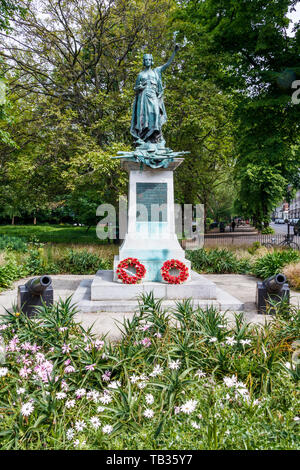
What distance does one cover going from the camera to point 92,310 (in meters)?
6.46

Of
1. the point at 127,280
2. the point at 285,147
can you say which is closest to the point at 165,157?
the point at 127,280

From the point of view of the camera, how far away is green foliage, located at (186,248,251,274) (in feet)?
39.6

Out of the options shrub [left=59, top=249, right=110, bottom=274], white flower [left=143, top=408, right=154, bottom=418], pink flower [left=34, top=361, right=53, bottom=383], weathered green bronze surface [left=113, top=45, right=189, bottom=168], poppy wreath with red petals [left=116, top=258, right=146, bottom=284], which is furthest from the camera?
shrub [left=59, top=249, right=110, bottom=274]

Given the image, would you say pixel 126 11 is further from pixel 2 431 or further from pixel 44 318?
pixel 2 431

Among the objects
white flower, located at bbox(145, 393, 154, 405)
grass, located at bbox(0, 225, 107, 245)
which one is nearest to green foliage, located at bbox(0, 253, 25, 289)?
grass, located at bbox(0, 225, 107, 245)

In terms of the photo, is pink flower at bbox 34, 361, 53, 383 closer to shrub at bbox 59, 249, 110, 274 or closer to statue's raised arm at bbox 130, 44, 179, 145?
statue's raised arm at bbox 130, 44, 179, 145

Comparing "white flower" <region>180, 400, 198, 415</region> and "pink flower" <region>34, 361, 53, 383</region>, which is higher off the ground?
"pink flower" <region>34, 361, 53, 383</region>

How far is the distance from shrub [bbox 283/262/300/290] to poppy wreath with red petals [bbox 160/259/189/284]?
12.4ft

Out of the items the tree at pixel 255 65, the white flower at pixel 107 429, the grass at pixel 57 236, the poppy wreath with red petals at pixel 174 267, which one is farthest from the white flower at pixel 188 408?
the grass at pixel 57 236

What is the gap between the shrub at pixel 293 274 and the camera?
9.11 m

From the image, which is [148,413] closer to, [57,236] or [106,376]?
[106,376]

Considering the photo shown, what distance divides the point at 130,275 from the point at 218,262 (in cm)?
586

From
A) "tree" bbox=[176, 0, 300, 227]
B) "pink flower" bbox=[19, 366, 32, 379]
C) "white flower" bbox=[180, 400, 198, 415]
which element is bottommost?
"white flower" bbox=[180, 400, 198, 415]

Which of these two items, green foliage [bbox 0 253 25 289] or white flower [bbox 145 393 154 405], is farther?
green foliage [bbox 0 253 25 289]
